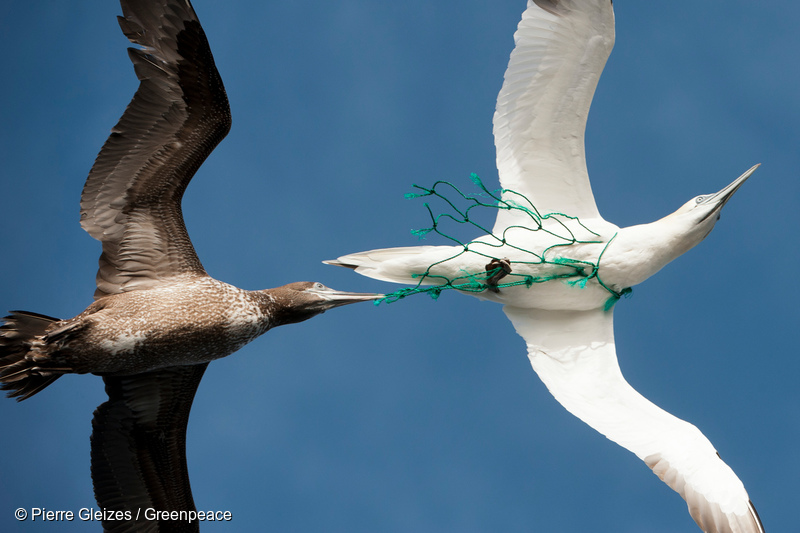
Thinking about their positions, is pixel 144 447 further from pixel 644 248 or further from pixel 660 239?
pixel 660 239

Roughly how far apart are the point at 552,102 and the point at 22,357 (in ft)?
14.6

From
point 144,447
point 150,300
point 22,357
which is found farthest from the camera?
point 144,447

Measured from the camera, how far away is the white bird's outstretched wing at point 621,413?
657 centimetres

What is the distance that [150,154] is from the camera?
6969 mm

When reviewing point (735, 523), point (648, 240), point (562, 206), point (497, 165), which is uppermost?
point (497, 165)

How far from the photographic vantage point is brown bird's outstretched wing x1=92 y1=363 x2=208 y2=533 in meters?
7.17

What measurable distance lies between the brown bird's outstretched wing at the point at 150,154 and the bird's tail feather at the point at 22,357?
1.91 feet

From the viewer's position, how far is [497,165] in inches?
293

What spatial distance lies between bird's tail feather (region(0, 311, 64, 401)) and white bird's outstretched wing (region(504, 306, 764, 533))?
11.8 ft

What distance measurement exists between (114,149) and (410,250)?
2413mm

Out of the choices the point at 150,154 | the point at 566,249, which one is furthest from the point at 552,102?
the point at 150,154

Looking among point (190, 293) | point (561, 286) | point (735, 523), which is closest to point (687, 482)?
point (735, 523)

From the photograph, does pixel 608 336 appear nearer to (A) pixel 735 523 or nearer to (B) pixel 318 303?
(A) pixel 735 523

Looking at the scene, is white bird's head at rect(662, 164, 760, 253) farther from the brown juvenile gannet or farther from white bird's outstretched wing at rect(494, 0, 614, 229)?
the brown juvenile gannet
